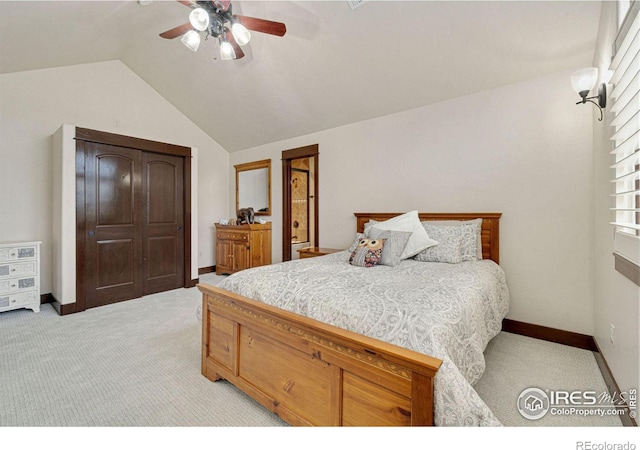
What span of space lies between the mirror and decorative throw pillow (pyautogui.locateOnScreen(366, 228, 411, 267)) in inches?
114

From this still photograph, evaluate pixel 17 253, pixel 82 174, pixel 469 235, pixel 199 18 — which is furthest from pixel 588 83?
pixel 17 253

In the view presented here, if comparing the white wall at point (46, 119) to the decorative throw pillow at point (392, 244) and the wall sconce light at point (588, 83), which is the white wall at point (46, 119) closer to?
the decorative throw pillow at point (392, 244)

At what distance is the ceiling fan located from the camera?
2.08 metres

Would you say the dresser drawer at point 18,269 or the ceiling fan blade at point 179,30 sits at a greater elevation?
the ceiling fan blade at point 179,30

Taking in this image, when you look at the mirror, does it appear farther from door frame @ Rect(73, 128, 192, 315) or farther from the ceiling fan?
the ceiling fan

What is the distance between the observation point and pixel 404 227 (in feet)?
9.37

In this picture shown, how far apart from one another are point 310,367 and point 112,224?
12.1ft

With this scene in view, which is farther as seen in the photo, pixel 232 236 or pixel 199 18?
pixel 232 236

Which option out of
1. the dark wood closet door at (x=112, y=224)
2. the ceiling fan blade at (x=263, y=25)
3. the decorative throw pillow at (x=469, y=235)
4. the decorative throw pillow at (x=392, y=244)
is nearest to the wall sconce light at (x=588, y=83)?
the decorative throw pillow at (x=469, y=235)

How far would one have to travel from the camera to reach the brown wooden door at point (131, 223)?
363cm

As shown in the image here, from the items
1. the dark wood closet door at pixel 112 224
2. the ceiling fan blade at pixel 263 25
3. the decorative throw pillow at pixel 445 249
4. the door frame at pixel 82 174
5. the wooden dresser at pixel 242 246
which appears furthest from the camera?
the wooden dresser at pixel 242 246

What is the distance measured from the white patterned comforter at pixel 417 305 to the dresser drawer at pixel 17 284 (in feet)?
10.1

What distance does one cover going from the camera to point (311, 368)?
1.41 m

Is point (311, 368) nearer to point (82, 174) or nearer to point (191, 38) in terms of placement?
point (191, 38)
